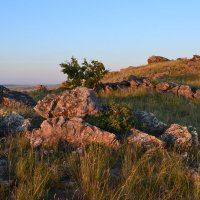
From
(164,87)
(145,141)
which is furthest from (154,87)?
(145,141)

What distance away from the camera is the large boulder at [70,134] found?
9266 mm

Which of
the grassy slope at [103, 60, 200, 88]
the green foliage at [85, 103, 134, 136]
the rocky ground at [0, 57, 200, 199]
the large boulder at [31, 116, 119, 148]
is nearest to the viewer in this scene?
the rocky ground at [0, 57, 200, 199]

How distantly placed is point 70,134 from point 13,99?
8779 mm

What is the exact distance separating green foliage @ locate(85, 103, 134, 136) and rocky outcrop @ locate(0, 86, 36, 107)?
6219mm

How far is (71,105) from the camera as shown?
37.1 feet

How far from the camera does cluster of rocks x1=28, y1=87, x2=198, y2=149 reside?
9.36 meters

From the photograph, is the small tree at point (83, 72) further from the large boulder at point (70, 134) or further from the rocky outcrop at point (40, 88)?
the large boulder at point (70, 134)

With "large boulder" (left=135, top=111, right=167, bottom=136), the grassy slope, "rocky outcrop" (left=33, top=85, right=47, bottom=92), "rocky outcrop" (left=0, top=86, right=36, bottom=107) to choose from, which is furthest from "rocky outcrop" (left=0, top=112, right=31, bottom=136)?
the grassy slope

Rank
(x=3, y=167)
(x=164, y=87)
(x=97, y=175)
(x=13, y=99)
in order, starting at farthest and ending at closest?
(x=164, y=87) < (x=13, y=99) < (x=3, y=167) < (x=97, y=175)

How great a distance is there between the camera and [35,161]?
24.3 feet

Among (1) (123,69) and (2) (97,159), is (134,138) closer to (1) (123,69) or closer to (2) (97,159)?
(2) (97,159)

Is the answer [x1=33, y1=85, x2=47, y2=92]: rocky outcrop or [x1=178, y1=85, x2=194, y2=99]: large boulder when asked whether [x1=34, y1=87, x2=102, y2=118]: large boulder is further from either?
[x1=33, y1=85, x2=47, y2=92]: rocky outcrop

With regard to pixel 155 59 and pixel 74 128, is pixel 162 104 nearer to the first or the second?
pixel 74 128

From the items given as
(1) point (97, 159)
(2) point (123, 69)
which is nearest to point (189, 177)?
(1) point (97, 159)
